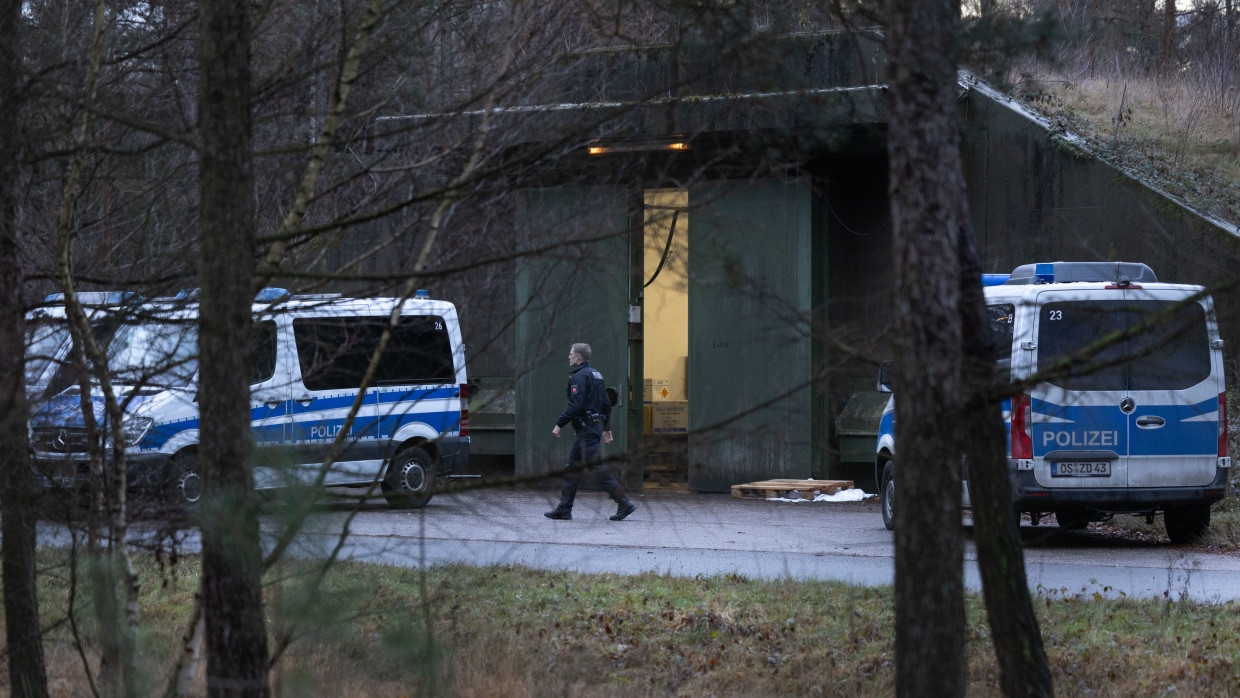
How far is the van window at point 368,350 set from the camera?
4555 mm

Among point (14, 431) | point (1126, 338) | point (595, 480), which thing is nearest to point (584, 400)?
point (14, 431)

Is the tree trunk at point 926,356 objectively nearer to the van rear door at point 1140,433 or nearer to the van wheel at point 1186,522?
the van rear door at point 1140,433

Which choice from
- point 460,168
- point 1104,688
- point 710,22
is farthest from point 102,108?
point 1104,688

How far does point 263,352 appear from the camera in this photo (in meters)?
5.09

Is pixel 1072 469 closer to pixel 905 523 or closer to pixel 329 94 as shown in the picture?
pixel 905 523

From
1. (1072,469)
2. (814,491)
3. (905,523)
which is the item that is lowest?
(814,491)

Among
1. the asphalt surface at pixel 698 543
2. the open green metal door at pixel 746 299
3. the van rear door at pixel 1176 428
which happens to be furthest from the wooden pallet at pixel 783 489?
the open green metal door at pixel 746 299

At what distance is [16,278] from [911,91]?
373 centimetres

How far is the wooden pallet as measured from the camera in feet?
53.0

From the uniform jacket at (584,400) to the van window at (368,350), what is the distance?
758 centimetres

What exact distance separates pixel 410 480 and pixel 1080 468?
26.5 feet

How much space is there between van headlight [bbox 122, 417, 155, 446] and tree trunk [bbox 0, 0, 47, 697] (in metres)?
0.43

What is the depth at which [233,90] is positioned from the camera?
4227 mm

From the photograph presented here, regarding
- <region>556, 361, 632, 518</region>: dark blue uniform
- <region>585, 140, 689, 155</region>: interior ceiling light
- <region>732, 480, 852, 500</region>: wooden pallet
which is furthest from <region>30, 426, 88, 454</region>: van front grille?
<region>732, 480, 852, 500</region>: wooden pallet
